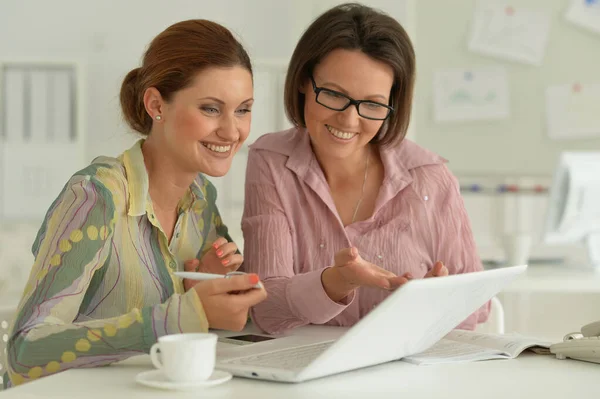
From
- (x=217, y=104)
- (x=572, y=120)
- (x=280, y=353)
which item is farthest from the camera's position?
(x=572, y=120)

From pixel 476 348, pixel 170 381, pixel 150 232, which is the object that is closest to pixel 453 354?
pixel 476 348

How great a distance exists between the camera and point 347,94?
5.59ft

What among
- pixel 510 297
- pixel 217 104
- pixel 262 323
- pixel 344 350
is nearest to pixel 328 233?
pixel 262 323

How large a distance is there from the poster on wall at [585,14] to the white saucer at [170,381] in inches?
140

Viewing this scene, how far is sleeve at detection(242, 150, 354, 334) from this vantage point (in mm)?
1541

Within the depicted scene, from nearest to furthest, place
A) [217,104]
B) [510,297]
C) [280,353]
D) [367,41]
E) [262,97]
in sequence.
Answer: [280,353]
[217,104]
[367,41]
[510,297]
[262,97]

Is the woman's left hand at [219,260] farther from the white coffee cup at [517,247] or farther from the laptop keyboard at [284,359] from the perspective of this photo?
the white coffee cup at [517,247]

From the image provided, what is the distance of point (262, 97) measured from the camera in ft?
11.8

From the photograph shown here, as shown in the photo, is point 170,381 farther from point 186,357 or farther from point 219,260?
point 219,260

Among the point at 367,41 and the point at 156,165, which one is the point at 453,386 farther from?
the point at 367,41

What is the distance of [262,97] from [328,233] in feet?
6.29

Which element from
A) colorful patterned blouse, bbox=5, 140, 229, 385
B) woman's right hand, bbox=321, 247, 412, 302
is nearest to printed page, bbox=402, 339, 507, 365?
woman's right hand, bbox=321, 247, 412, 302

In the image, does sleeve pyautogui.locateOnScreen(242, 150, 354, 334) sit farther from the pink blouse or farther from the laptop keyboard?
the laptop keyboard

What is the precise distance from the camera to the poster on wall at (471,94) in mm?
4188
